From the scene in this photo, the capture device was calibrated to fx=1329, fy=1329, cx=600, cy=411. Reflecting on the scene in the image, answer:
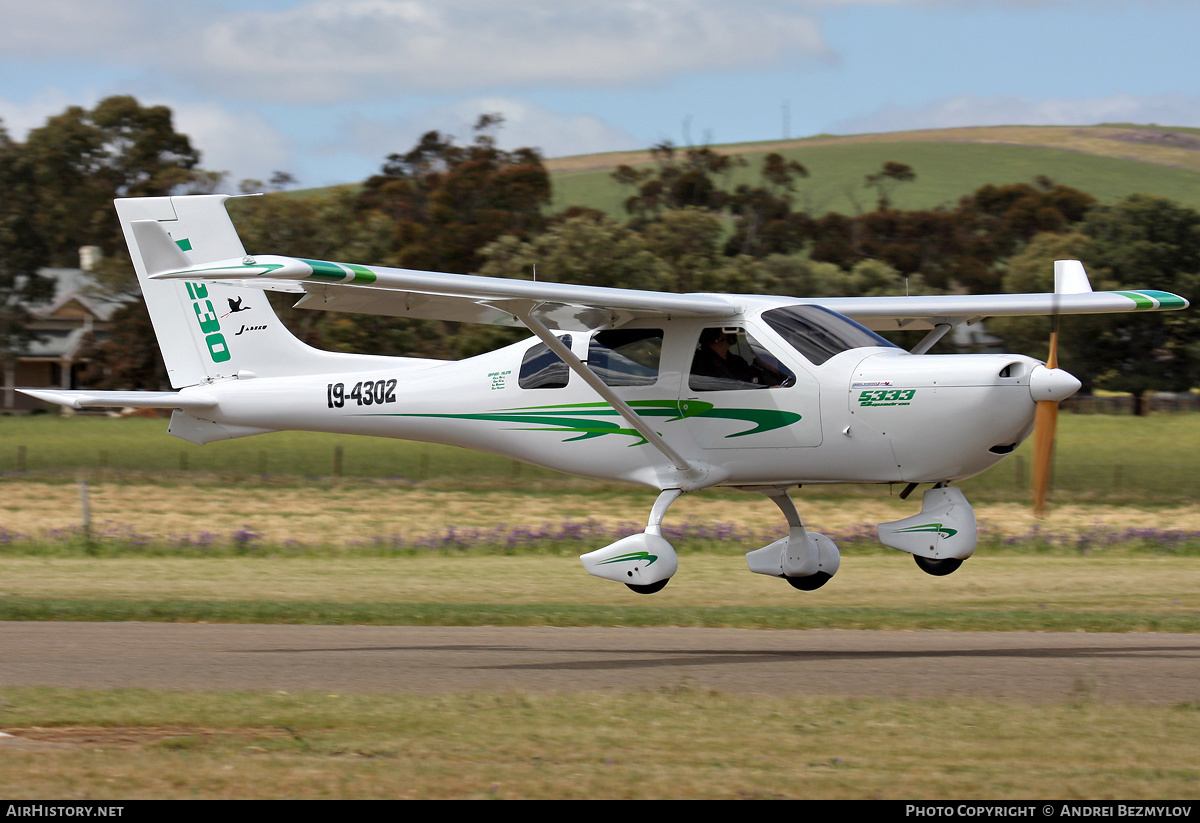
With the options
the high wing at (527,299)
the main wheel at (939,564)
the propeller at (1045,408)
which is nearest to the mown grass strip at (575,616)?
the main wheel at (939,564)

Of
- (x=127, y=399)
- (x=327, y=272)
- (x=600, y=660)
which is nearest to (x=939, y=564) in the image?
(x=600, y=660)

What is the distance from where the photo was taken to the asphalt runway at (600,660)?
32.7 feet

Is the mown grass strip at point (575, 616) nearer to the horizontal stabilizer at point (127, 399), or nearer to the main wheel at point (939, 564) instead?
the horizontal stabilizer at point (127, 399)

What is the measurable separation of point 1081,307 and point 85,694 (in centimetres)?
946

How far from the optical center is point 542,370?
13625 mm

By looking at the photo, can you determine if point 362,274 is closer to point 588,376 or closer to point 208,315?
point 588,376

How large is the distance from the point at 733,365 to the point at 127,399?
655cm

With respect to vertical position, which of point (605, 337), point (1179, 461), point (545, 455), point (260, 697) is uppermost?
point (605, 337)

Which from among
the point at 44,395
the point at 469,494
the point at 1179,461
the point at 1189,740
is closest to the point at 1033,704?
the point at 1189,740

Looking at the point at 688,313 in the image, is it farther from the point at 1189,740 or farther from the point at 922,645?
the point at 1189,740

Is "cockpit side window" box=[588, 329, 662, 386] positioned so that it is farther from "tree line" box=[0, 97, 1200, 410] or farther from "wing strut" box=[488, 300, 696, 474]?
"tree line" box=[0, 97, 1200, 410]

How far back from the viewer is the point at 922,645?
13.1 meters

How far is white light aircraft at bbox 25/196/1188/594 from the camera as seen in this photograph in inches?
448

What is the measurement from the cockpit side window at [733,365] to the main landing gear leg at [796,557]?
164cm
